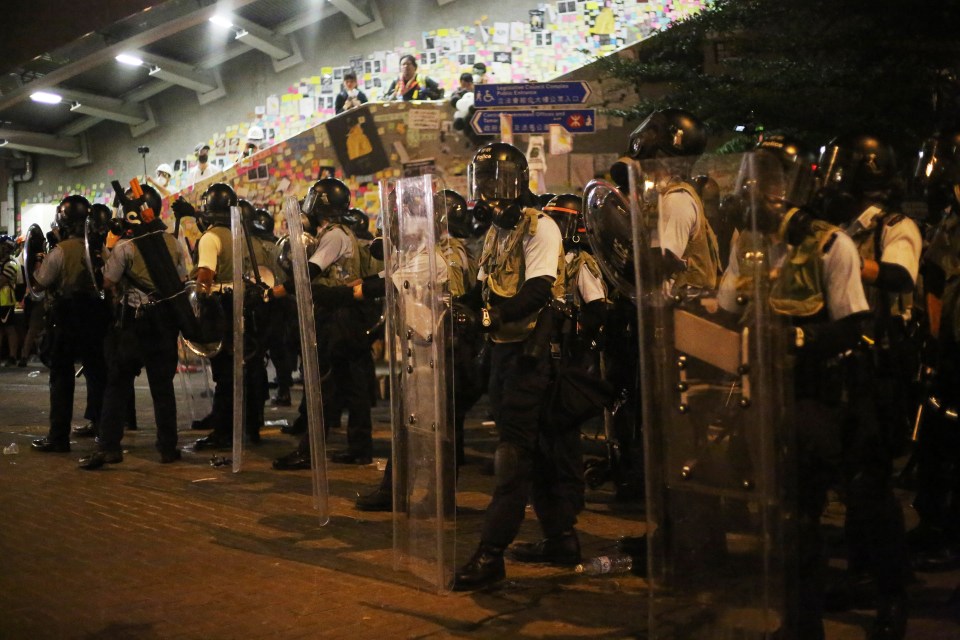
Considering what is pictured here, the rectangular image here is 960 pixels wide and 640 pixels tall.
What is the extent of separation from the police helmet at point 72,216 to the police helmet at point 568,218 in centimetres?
423

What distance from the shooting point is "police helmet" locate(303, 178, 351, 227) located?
26.9 feet

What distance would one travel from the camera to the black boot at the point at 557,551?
5238 millimetres

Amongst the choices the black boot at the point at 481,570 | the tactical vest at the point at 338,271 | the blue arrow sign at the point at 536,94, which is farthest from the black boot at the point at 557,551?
the blue arrow sign at the point at 536,94

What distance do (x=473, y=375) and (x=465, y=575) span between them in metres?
1.65

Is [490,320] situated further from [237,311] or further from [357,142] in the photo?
[357,142]

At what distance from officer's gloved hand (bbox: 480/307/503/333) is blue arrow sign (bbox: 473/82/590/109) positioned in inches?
246

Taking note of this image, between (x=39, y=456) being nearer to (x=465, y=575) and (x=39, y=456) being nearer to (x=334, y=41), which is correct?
(x=465, y=575)

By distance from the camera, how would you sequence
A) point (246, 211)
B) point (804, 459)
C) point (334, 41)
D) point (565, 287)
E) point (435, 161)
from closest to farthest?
point (804, 459)
point (565, 287)
point (246, 211)
point (435, 161)
point (334, 41)

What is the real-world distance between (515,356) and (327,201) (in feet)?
12.1

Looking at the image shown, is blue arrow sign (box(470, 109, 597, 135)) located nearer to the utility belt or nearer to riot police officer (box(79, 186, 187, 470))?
riot police officer (box(79, 186, 187, 470))

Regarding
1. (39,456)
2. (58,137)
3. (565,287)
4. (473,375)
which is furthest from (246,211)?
(58,137)

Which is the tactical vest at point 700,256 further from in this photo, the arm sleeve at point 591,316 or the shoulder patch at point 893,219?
the arm sleeve at point 591,316

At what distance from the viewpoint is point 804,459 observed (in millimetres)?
3516

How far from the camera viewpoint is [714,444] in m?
3.26
